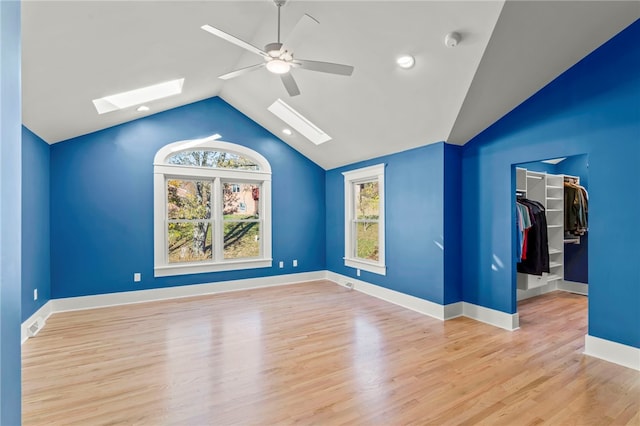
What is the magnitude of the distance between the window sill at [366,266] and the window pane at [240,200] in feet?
6.56

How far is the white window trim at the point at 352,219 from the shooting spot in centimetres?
503

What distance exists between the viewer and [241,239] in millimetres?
5797

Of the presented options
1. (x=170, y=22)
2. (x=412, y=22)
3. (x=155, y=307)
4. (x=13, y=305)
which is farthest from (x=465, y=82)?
(x=155, y=307)

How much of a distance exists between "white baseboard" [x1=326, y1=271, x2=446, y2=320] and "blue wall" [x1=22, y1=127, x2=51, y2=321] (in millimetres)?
4515

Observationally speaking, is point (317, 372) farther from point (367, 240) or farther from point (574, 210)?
point (574, 210)

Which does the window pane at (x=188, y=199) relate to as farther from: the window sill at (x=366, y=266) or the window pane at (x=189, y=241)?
the window sill at (x=366, y=266)

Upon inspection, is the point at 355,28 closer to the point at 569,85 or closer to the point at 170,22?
the point at 170,22

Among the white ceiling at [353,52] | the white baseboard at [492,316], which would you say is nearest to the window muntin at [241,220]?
the white ceiling at [353,52]

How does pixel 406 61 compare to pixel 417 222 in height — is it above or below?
above

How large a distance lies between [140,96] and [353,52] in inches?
122

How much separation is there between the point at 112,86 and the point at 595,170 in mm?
5086

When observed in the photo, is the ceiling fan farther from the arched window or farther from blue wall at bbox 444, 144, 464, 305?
the arched window

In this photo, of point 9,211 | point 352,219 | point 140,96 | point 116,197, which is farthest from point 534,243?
point 116,197

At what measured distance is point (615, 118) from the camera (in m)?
2.77
